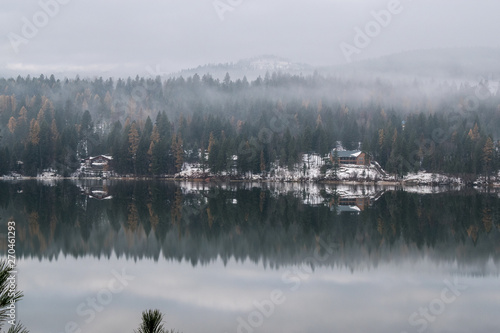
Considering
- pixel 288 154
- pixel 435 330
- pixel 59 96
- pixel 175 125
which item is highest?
pixel 59 96

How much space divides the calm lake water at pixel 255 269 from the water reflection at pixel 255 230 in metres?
0.12

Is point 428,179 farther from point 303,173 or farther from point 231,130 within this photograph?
point 231,130

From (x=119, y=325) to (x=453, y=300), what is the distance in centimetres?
1307

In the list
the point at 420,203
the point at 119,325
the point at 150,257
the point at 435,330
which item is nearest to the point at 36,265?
the point at 150,257

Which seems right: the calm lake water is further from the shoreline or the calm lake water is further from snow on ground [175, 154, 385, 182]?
snow on ground [175, 154, 385, 182]

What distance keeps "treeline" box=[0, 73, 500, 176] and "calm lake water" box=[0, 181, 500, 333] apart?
59.9 meters

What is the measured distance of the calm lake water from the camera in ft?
57.9

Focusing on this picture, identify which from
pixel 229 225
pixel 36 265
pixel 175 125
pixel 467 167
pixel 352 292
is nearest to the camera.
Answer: pixel 352 292

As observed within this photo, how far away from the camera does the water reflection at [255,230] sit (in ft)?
92.9

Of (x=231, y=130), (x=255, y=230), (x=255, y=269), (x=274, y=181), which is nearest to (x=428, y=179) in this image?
(x=274, y=181)

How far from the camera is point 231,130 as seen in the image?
422ft

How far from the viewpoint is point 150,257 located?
89.1 ft

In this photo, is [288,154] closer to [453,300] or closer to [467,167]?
[467,167]

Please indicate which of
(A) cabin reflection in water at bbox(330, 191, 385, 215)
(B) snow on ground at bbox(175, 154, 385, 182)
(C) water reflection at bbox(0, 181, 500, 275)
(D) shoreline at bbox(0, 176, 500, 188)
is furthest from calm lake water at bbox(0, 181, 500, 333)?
(B) snow on ground at bbox(175, 154, 385, 182)
